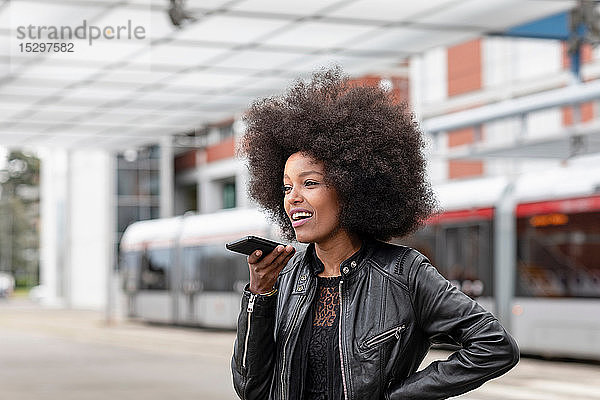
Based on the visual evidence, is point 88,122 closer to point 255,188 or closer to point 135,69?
point 135,69

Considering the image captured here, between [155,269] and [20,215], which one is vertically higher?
[20,215]

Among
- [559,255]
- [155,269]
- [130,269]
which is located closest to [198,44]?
[559,255]

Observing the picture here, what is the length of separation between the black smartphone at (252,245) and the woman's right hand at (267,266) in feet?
0.03

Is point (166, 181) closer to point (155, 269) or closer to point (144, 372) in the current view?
point (155, 269)

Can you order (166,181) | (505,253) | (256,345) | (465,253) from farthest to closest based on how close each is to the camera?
1. (166,181)
2. (465,253)
3. (505,253)
4. (256,345)

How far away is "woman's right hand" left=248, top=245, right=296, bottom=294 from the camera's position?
3119 millimetres

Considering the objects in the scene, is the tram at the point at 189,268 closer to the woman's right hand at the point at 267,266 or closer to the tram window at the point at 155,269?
the tram window at the point at 155,269

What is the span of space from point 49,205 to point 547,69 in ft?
88.0

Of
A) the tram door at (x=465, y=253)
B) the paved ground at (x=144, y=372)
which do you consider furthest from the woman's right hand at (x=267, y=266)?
the tram door at (x=465, y=253)

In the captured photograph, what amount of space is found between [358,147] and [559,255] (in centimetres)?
1361

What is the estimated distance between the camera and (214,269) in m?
26.1

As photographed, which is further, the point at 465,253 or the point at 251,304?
the point at 465,253

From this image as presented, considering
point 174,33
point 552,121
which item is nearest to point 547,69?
point 552,121

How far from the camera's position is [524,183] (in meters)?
17.3
